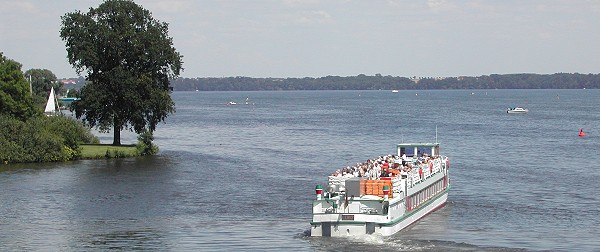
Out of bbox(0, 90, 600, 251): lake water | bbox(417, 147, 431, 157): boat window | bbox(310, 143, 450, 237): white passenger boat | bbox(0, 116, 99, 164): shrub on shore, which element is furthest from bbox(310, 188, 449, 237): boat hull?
bbox(0, 116, 99, 164): shrub on shore

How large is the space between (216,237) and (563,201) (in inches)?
872

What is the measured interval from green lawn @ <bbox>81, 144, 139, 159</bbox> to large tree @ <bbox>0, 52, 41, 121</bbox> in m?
6.01

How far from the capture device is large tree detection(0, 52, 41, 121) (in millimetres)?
91312

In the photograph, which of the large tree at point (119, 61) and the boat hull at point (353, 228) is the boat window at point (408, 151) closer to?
the boat hull at point (353, 228)

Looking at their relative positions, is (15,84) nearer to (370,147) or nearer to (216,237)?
(370,147)

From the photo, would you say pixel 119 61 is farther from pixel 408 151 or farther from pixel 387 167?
pixel 387 167

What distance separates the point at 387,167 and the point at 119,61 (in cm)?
4805

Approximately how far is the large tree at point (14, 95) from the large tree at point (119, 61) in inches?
170

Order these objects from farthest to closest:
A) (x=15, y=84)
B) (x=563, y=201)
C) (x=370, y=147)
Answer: (x=370, y=147) → (x=15, y=84) → (x=563, y=201)

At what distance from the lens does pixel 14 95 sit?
93312 millimetres

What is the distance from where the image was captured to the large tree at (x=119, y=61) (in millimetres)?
93438

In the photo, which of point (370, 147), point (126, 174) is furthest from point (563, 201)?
point (370, 147)

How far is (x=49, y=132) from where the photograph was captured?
284 ft

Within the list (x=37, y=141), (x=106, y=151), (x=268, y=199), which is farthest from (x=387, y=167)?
(x=106, y=151)
